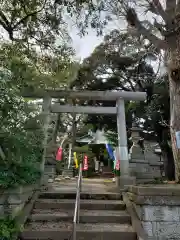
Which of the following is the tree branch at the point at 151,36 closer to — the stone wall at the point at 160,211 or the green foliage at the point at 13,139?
the green foliage at the point at 13,139

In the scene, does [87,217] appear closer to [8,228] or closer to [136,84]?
[8,228]

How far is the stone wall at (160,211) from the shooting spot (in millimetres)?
4094

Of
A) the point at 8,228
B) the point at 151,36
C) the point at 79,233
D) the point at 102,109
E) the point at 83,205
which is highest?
the point at 151,36

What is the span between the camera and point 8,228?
3.95 meters

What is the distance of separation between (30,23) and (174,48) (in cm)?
415

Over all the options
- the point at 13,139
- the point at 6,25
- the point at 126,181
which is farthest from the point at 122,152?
the point at 6,25

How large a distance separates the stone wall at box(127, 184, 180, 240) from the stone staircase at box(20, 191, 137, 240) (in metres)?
0.38

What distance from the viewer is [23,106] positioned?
16.7 ft

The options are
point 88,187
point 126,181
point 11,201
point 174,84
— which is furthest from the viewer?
point 88,187

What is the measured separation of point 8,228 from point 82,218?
1412mm

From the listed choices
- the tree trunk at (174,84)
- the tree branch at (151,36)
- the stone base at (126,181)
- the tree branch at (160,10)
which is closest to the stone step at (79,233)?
the tree trunk at (174,84)

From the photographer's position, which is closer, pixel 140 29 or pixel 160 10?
pixel 160 10

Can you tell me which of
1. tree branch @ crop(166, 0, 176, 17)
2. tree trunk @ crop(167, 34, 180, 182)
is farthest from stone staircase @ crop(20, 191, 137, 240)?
tree branch @ crop(166, 0, 176, 17)

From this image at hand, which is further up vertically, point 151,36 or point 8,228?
point 151,36
